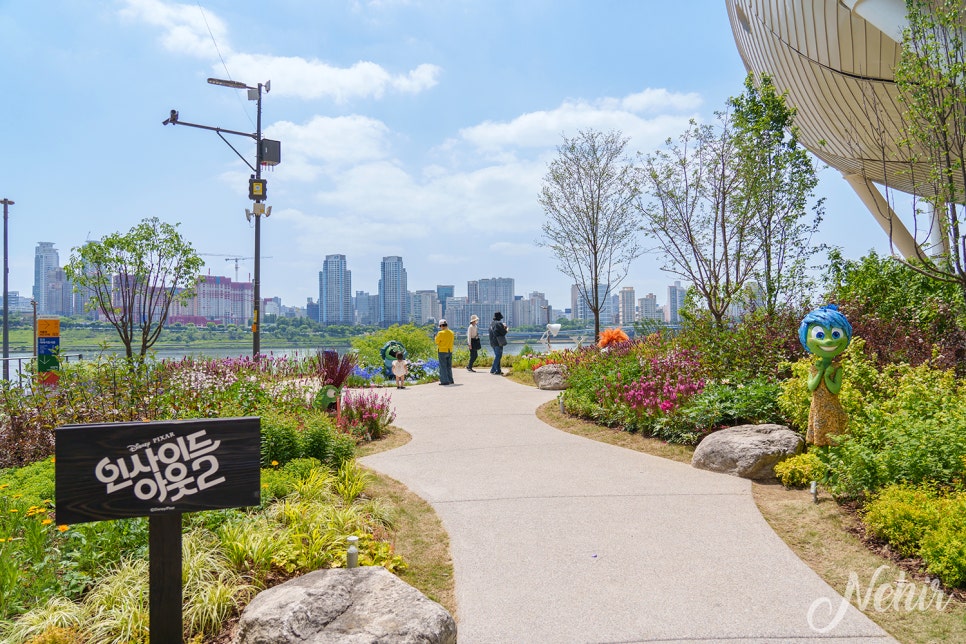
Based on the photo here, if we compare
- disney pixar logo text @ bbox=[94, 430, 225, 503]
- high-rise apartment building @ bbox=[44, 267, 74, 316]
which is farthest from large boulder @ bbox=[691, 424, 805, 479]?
high-rise apartment building @ bbox=[44, 267, 74, 316]

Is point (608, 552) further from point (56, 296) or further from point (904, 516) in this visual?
point (56, 296)

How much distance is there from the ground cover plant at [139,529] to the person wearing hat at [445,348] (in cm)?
687

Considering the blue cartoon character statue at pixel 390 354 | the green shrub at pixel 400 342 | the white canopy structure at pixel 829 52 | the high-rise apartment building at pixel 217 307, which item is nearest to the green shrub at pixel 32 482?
the blue cartoon character statue at pixel 390 354

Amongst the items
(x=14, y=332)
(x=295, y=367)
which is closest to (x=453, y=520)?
(x=295, y=367)

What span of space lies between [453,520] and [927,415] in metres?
4.32

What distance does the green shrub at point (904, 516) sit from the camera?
3785mm

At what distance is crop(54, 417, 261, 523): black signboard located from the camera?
8.22 feet

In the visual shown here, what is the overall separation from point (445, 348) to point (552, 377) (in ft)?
8.74

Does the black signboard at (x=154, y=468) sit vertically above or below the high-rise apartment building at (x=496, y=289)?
below

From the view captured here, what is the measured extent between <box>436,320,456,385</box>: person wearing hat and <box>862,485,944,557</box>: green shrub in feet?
33.5

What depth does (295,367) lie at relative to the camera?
13328 mm

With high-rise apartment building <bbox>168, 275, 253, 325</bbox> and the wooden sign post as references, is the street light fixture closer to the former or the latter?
high-rise apartment building <bbox>168, 275, 253, 325</bbox>

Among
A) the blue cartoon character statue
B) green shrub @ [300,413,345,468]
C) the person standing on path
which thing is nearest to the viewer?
green shrub @ [300,413,345,468]

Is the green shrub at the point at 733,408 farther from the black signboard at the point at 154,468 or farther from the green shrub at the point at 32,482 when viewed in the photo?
the green shrub at the point at 32,482
